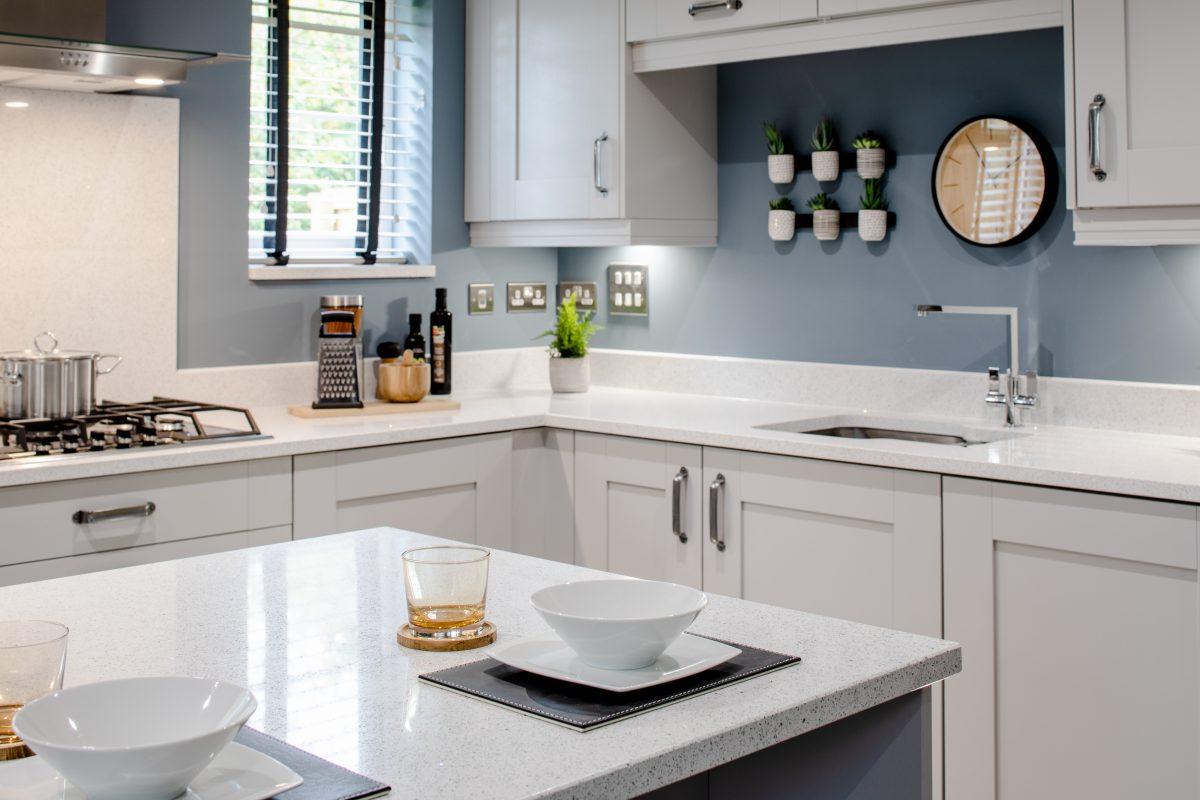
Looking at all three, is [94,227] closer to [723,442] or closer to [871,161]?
[723,442]

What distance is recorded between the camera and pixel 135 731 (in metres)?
1.06

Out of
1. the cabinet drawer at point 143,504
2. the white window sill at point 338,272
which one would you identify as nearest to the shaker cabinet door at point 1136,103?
the cabinet drawer at point 143,504

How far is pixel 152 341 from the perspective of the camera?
338 cm

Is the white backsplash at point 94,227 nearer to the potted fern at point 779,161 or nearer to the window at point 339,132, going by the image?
the window at point 339,132

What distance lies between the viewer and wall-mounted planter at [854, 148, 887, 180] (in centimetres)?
345

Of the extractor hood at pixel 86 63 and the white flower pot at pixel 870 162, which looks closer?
the extractor hood at pixel 86 63

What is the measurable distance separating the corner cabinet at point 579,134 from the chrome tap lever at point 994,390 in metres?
1.02

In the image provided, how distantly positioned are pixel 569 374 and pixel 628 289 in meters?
0.38

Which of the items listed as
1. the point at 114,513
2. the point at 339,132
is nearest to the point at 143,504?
the point at 114,513

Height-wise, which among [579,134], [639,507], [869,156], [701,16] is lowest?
[639,507]

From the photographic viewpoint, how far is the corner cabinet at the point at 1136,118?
2.62 m

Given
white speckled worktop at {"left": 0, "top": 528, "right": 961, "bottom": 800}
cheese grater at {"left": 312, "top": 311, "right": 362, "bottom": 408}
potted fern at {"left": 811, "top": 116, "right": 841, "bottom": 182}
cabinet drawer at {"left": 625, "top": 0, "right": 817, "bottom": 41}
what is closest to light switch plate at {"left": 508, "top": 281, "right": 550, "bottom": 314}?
cheese grater at {"left": 312, "top": 311, "right": 362, "bottom": 408}

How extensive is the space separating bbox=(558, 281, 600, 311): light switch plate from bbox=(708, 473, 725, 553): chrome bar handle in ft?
4.27

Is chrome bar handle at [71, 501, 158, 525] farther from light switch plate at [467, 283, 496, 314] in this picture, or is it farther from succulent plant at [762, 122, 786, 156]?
succulent plant at [762, 122, 786, 156]
